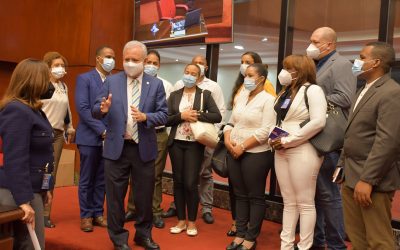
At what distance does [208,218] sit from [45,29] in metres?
3.57

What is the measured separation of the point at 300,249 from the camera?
2.82m

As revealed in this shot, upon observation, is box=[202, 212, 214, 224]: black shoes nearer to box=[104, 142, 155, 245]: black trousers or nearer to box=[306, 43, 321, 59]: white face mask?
box=[104, 142, 155, 245]: black trousers

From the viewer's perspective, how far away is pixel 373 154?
2146 millimetres

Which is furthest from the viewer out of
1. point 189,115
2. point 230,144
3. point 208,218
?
point 208,218

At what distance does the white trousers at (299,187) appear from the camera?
2.76 meters

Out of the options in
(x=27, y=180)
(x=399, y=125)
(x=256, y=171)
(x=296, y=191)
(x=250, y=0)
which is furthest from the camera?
(x=250, y=0)

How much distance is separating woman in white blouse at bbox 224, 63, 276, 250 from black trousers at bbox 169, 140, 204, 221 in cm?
36

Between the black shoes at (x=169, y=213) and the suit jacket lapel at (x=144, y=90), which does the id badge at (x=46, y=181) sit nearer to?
the suit jacket lapel at (x=144, y=90)

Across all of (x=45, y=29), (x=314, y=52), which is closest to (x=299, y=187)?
(x=314, y=52)

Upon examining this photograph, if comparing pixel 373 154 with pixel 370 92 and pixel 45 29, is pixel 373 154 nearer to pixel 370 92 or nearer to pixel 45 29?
pixel 370 92

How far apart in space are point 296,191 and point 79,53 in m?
3.71

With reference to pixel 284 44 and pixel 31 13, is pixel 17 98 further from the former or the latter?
pixel 31 13

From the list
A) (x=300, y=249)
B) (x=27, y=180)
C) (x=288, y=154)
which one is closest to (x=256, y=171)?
(x=288, y=154)

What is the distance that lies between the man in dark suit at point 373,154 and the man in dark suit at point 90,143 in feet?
6.65
